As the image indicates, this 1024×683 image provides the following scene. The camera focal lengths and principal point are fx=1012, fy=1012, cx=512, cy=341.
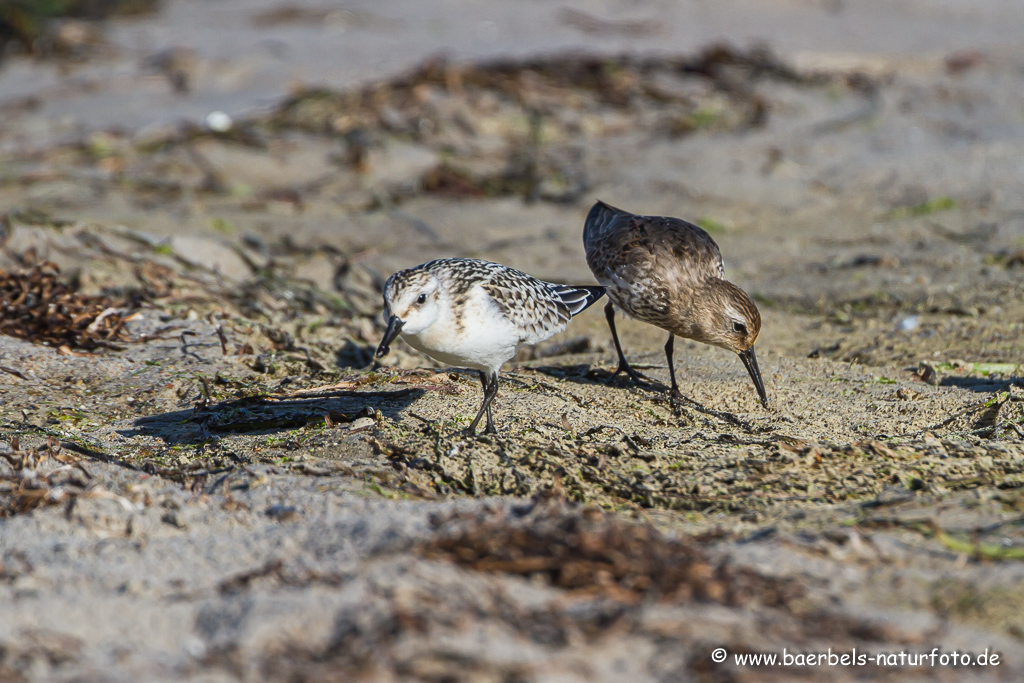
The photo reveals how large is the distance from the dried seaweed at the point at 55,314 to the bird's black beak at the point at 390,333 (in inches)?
84.2

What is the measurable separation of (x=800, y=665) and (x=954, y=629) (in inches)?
19.6

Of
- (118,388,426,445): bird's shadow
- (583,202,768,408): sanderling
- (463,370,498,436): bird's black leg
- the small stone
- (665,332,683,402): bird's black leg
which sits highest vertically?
(583,202,768,408): sanderling

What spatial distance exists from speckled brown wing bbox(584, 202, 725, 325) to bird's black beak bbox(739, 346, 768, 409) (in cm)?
45

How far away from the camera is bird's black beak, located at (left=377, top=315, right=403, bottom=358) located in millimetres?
3996

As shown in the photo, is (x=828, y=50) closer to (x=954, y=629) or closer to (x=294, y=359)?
(x=294, y=359)

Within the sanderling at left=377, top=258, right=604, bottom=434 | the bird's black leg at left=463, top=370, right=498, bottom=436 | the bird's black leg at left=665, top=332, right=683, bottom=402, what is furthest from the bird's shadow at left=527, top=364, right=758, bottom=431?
the bird's black leg at left=463, top=370, right=498, bottom=436

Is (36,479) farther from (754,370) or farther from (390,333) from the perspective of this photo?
(754,370)

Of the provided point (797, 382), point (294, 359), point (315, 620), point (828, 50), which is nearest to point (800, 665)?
point (315, 620)

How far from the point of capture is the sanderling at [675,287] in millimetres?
5180

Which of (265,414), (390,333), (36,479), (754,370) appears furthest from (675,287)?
(36,479)

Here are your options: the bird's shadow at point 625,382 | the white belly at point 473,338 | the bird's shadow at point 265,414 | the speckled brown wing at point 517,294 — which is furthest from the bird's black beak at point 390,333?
the bird's shadow at point 625,382

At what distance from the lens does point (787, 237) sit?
8195mm

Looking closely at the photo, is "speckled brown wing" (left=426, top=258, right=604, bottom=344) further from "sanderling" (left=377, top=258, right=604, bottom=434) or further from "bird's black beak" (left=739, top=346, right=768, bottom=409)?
"bird's black beak" (left=739, top=346, right=768, bottom=409)

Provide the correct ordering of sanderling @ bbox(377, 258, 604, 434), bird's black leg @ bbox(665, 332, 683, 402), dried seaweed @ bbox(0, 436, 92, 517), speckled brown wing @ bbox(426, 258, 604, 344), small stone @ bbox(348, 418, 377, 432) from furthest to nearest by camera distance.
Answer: bird's black leg @ bbox(665, 332, 683, 402) → speckled brown wing @ bbox(426, 258, 604, 344) → small stone @ bbox(348, 418, 377, 432) → sanderling @ bbox(377, 258, 604, 434) → dried seaweed @ bbox(0, 436, 92, 517)
